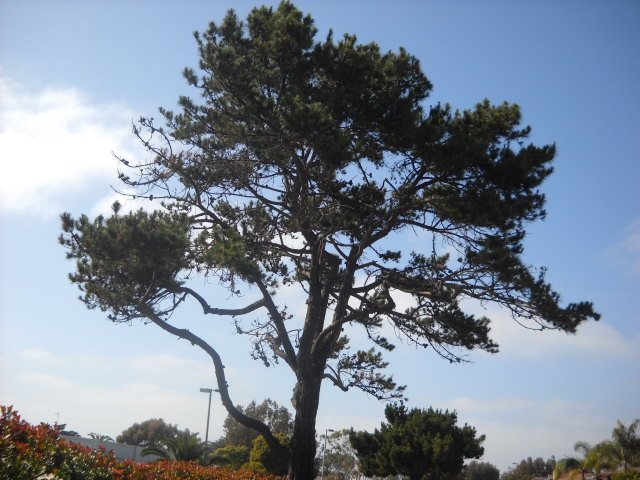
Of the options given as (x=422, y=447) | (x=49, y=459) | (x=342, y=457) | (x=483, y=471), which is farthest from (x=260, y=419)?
(x=49, y=459)

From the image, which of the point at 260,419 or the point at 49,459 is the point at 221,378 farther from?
the point at 260,419

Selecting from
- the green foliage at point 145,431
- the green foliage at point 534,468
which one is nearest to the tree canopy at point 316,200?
the green foliage at point 145,431

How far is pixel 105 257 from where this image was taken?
1348cm

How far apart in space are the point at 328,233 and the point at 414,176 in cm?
231

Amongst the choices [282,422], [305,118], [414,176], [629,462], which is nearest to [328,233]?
[414,176]

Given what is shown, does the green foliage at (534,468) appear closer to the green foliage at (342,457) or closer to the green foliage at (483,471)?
the green foliage at (483,471)

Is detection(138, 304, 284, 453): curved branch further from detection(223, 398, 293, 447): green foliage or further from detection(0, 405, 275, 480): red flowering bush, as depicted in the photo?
detection(223, 398, 293, 447): green foliage

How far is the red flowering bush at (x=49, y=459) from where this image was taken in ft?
29.1

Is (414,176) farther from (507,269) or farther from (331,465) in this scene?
(331,465)

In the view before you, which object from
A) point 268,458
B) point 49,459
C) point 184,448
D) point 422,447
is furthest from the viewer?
point 422,447

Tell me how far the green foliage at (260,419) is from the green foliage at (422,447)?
16.9m

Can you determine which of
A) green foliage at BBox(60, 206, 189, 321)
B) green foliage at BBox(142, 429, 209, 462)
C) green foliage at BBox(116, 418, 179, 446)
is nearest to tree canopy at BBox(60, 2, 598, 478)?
green foliage at BBox(60, 206, 189, 321)

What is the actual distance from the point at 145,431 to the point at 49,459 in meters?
59.9

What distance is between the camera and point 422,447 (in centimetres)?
3269
